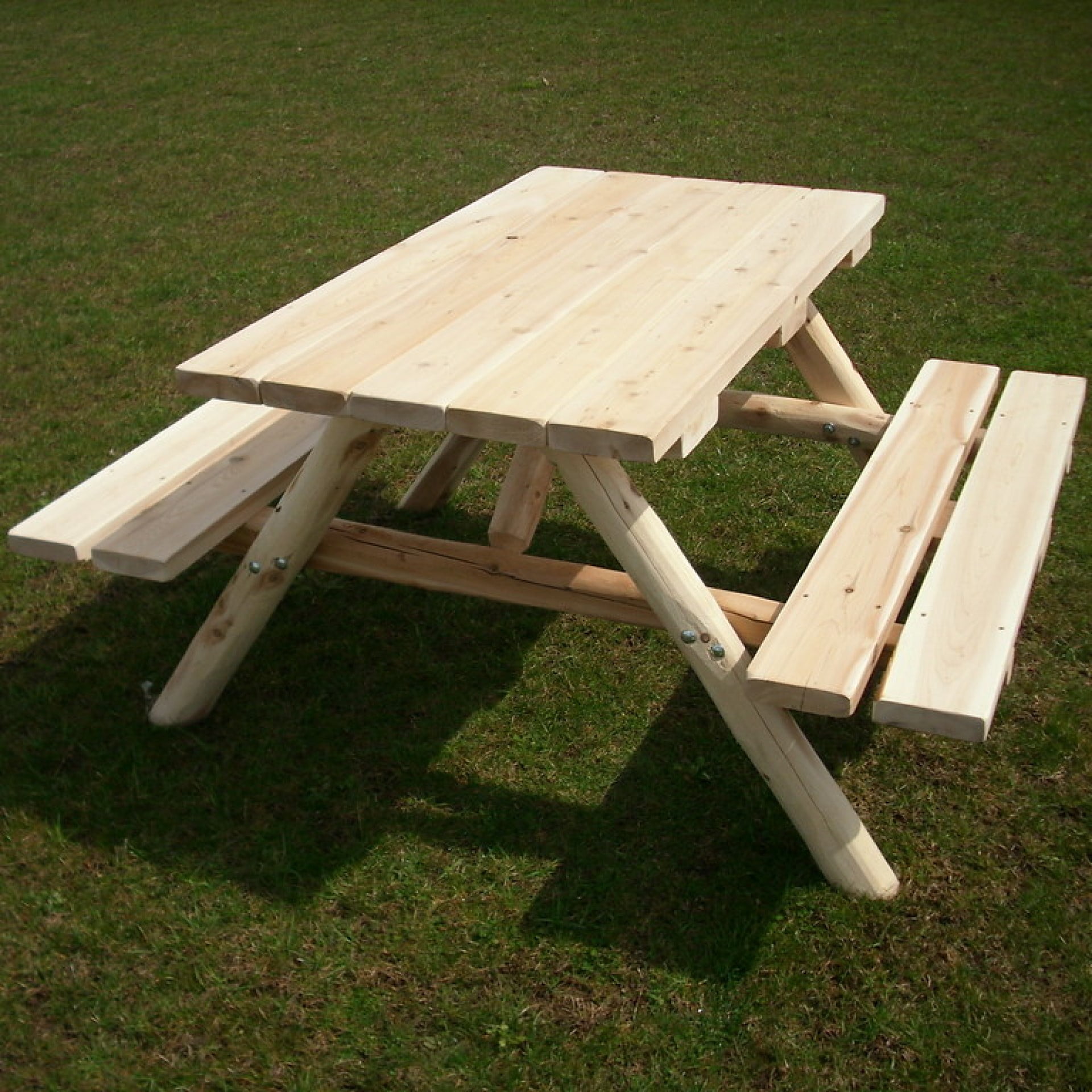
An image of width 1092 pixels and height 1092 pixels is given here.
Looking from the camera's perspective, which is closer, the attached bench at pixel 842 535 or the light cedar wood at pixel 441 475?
the attached bench at pixel 842 535

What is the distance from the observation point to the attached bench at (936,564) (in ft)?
7.34

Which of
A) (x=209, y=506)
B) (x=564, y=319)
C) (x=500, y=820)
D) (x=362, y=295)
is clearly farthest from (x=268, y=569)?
(x=564, y=319)

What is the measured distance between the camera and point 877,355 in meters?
5.08

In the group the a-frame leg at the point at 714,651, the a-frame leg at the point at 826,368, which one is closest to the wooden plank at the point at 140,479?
the a-frame leg at the point at 714,651

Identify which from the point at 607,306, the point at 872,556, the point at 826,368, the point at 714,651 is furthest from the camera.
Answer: the point at 826,368

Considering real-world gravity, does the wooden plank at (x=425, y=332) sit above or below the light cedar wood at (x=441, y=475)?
above

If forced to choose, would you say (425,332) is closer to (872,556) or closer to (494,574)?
(494,574)

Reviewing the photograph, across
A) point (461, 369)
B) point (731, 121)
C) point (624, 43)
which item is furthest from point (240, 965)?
point (624, 43)

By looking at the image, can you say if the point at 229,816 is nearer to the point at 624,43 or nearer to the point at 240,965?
the point at 240,965

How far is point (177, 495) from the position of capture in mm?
3039

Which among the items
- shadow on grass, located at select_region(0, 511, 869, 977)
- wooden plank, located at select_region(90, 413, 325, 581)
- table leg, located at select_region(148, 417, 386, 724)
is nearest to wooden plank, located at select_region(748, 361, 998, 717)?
shadow on grass, located at select_region(0, 511, 869, 977)

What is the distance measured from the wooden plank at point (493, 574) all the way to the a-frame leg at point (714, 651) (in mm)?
203

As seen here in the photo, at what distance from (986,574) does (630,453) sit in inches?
32.4

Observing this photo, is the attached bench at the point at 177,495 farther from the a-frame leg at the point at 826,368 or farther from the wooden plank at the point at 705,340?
the a-frame leg at the point at 826,368
